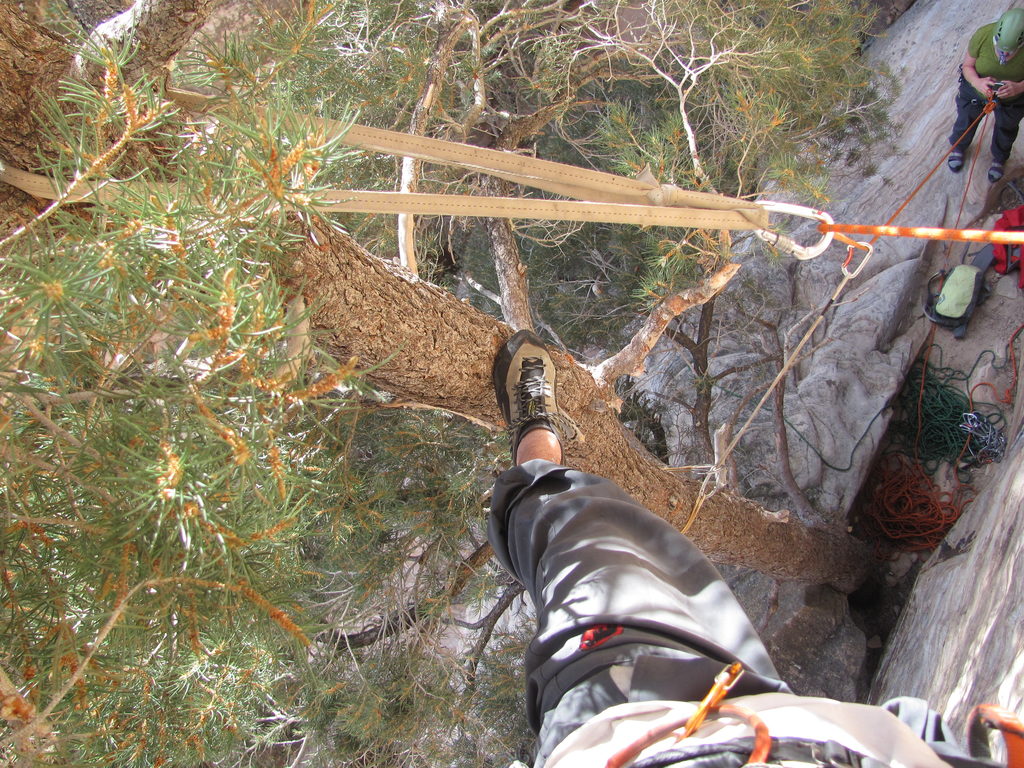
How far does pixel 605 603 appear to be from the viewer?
918mm

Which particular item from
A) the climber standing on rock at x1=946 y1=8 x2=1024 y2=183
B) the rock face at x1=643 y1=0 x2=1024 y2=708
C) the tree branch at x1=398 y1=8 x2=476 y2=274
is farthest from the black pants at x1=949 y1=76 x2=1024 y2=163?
the tree branch at x1=398 y1=8 x2=476 y2=274

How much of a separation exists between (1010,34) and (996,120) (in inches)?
15.8

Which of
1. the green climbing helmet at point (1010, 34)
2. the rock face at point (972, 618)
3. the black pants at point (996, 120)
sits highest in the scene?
the green climbing helmet at point (1010, 34)

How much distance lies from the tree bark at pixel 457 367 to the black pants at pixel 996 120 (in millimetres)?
2155

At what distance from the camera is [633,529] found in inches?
44.7

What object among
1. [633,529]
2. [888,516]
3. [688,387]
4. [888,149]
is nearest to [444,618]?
[633,529]

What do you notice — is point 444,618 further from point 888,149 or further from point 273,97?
point 888,149

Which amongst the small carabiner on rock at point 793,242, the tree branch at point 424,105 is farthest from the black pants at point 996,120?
the tree branch at point 424,105

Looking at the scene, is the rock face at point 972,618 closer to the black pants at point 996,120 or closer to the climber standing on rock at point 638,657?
the climber standing on rock at point 638,657

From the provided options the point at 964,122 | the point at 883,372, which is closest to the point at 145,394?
the point at 883,372

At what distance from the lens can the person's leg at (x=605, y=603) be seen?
0.83 meters

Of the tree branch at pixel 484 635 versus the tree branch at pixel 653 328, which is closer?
the tree branch at pixel 653 328

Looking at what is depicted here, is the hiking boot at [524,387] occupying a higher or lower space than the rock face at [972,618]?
higher

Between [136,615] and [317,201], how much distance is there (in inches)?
17.8
